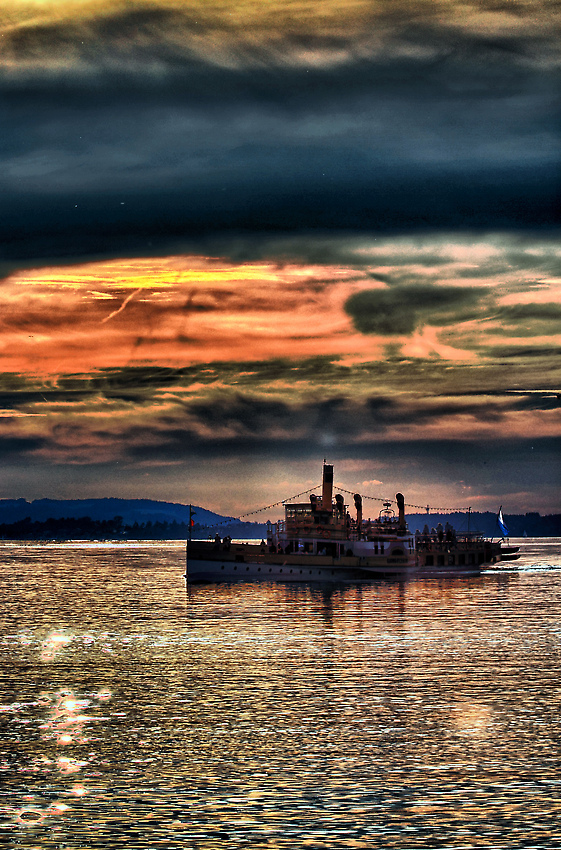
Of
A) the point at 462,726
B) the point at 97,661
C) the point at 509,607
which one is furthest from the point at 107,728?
the point at 509,607

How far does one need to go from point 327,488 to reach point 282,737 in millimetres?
135842

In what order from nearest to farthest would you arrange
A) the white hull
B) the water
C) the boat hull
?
the water, the white hull, the boat hull

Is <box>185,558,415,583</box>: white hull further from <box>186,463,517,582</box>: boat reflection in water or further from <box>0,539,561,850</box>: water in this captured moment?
<box>0,539,561,850</box>: water

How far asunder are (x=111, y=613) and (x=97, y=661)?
143 feet

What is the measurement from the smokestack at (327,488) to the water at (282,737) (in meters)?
85.0

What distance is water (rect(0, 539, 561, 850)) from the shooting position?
94.2 ft

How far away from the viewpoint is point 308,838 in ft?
89.9

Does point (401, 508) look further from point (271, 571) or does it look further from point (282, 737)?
point (282, 737)

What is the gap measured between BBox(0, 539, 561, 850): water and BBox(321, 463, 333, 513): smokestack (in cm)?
8496

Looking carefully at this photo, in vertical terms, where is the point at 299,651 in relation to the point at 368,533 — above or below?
below

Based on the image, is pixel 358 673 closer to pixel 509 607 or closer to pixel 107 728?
pixel 107 728

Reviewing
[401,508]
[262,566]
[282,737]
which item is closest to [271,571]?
[262,566]

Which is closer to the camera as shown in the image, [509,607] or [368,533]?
[509,607]

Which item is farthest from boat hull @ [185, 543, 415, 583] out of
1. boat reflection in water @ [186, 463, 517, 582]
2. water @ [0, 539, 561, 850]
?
water @ [0, 539, 561, 850]
